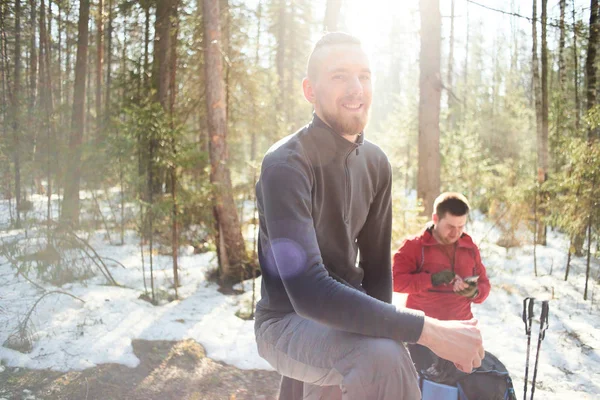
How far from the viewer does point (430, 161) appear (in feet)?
28.6

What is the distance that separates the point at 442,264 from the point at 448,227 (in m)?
0.35

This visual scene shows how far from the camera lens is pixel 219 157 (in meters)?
8.30

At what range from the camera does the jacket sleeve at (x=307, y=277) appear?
1694 millimetres

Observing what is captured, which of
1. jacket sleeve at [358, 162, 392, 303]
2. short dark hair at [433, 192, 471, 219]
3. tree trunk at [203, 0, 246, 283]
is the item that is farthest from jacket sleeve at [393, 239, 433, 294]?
tree trunk at [203, 0, 246, 283]

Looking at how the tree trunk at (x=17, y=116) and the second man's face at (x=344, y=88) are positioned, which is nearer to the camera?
the second man's face at (x=344, y=88)

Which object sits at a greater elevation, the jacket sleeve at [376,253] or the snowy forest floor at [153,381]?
the jacket sleeve at [376,253]

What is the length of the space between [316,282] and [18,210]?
17.6ft

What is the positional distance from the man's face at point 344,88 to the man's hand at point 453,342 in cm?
102

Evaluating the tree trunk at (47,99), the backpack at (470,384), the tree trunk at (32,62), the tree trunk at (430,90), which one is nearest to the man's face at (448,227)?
the backpack at (470,384)

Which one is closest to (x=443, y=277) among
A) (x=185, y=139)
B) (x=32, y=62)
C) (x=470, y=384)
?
(x=470, y=384)

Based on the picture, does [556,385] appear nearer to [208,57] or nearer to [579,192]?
[579,192]

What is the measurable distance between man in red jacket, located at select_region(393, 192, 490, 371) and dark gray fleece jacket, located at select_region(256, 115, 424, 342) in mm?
1662

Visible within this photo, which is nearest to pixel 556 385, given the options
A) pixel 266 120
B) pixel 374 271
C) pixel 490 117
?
pixel 374 271

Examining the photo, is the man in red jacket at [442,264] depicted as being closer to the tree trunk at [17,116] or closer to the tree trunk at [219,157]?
the tree trunk at [219,157]
